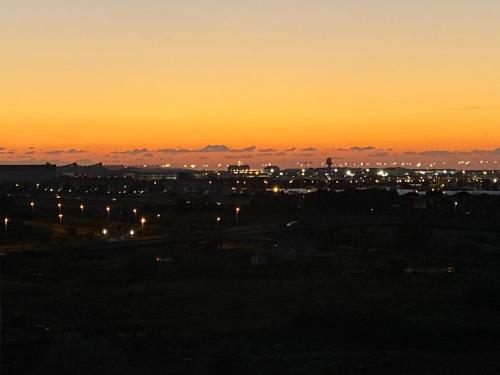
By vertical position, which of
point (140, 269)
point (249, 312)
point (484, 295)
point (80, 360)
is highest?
point (80, 360)

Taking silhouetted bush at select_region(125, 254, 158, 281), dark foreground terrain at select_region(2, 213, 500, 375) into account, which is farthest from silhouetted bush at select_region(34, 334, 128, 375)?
silhouetted bush at select_region(125, 254, 158, 281)

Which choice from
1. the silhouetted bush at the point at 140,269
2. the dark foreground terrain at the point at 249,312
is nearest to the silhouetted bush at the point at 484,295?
the dark foreground terrain at the point at 249,312

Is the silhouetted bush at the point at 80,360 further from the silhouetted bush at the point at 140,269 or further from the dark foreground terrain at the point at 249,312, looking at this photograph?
the silhouetted bush at the point at 140,269

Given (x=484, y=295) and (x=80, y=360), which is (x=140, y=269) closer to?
(x=484, y=295)

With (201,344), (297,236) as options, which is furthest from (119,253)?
(201,344)

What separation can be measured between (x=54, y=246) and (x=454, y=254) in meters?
27.5

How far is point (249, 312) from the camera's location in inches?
1075

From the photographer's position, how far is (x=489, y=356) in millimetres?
20781

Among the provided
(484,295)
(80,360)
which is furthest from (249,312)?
(80,360)

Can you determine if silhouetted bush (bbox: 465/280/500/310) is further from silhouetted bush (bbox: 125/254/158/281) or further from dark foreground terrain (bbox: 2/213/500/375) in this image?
silhouetted bush (bbox: 125/254/158/281)

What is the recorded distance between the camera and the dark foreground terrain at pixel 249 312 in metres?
19.2

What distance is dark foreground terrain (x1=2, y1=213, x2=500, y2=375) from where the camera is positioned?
19.2m

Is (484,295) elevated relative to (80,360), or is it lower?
lower

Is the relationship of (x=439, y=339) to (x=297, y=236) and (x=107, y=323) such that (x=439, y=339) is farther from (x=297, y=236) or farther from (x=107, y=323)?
(x=297, y=236)
